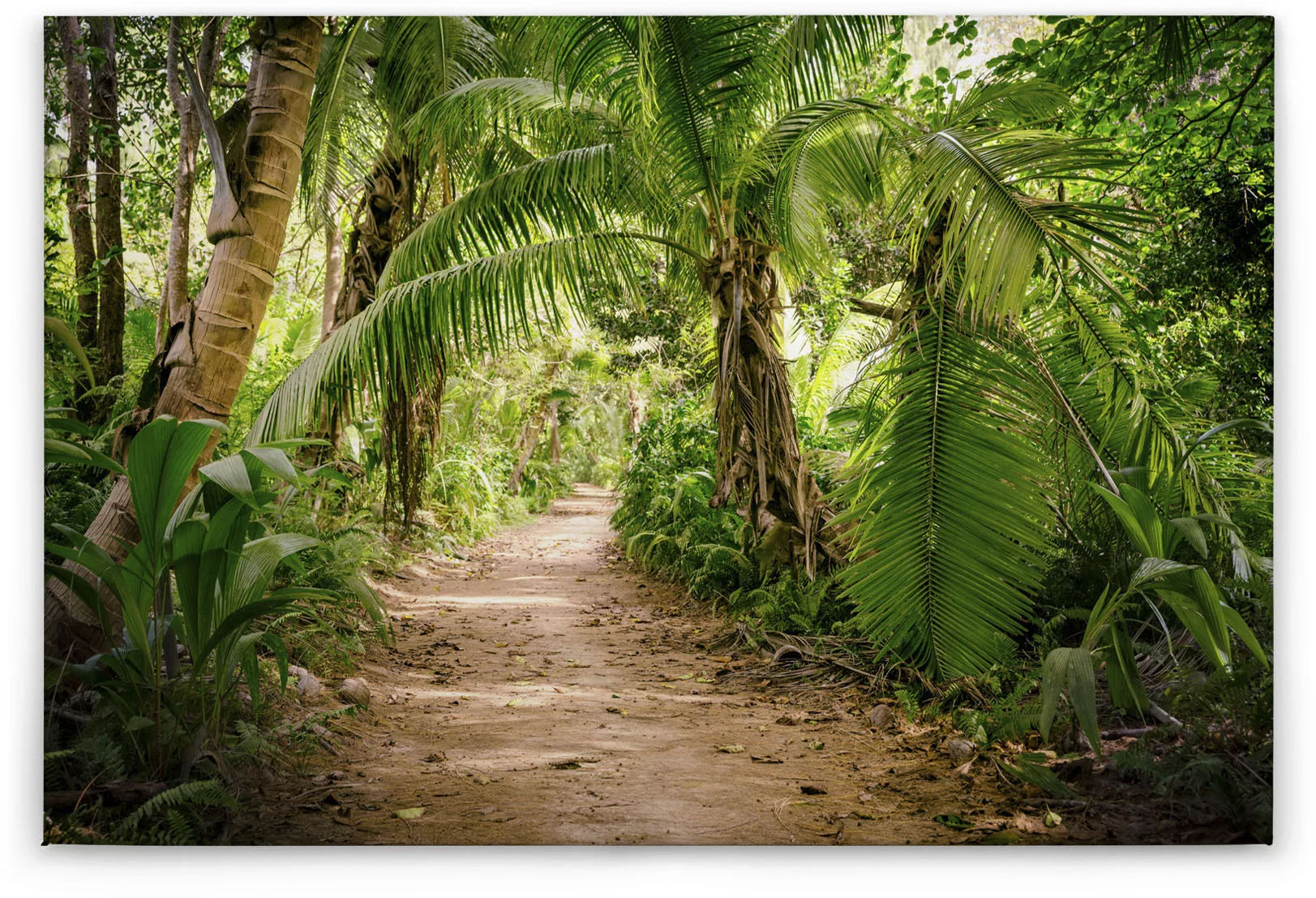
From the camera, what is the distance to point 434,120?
185 inches

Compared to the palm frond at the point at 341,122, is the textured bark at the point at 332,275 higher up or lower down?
lower down

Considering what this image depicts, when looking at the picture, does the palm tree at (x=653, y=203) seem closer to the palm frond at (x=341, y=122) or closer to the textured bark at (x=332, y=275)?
the palm frond at (x=341, y=122)

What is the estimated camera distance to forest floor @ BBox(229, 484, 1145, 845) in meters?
2.57

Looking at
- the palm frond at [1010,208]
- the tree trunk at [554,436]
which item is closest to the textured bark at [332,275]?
the palm frond at [1010,208]

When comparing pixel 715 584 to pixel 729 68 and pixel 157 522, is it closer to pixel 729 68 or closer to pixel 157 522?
pixel 729 68

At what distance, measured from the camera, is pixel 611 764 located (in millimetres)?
2943

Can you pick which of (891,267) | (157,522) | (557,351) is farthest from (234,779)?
(557,351)

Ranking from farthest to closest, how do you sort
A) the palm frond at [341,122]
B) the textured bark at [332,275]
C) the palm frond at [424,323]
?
the textured bark at [332,275] → the palm frond at [341,122] → the palm frond at [424,323]

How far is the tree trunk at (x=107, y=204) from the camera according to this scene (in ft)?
11.7

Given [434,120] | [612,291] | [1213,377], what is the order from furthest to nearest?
[434,120]
[612,291]
[1213,377]

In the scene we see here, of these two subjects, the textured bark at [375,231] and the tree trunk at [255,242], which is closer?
the tree trunk at [255,242]

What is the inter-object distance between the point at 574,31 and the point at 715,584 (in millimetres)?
3495

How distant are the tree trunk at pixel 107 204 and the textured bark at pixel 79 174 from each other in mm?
52

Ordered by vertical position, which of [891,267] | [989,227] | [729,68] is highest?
[729,68]
